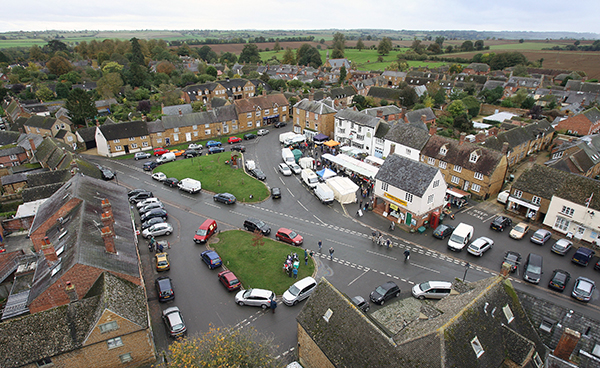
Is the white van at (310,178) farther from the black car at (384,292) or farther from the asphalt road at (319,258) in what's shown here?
the black car at (384,292)

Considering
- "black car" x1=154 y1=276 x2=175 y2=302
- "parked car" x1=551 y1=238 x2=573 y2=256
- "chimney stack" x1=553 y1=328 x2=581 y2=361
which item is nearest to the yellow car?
"black car" x1=154 y1=276 x2=175 y2=302

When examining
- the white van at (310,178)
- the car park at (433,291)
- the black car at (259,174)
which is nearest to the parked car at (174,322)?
the car park at (433,291)

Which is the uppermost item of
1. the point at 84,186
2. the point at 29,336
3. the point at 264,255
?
the point at 84,186

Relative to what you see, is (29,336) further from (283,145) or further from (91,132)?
(91,132)

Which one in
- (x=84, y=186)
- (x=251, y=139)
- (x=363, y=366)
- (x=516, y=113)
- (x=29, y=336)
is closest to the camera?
(x=363, y=366)

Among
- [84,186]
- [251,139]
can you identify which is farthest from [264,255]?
[251,139]

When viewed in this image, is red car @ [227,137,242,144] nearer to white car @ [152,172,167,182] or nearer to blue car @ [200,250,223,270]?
white car @ [152,172,167,182]

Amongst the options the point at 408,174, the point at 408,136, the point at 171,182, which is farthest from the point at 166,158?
the point at 408,136
